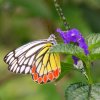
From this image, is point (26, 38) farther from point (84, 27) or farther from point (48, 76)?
point (48, 76)

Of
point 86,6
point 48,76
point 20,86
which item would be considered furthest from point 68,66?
point 20,86

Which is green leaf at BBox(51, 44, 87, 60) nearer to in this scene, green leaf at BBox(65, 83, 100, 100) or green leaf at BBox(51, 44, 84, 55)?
green leaf at BBox(51, 44, 84, 55)

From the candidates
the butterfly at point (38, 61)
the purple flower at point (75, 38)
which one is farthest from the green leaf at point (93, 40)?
the butterfly at point (38, 61)

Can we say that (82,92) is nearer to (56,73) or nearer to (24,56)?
(56,73)

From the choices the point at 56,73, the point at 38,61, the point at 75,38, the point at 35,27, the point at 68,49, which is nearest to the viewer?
the point at 68,49

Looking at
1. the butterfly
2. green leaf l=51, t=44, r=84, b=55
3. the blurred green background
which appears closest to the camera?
green leaf l=51, t=44, r=84, b=55

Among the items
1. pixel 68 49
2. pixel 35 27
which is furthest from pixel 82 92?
pixel 35 27

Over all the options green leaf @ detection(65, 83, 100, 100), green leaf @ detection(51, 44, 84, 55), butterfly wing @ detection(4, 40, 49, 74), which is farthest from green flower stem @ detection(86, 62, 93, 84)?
butterfly wing @ detection(4, 40, 49, 74)
